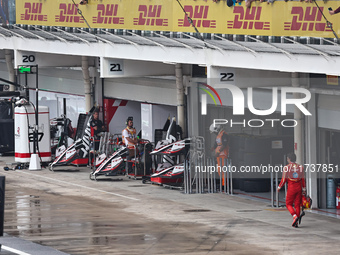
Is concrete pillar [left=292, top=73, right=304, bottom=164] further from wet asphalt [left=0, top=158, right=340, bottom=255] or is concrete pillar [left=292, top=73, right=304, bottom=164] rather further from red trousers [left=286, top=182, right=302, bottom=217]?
red trousers [left=286, top=182, right=302, bottom=217]

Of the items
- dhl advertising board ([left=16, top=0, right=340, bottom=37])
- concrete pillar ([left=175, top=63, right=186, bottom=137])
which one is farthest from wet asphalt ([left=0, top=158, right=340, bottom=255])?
dhl advertising board ([left=16, top=0, right=340, bottom=37])

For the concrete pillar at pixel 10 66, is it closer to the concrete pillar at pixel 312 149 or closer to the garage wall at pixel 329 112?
the concrete pillar at pixel 312 149

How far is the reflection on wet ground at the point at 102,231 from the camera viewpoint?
1504cm

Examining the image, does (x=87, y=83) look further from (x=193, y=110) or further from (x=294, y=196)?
(x=294, y=196)

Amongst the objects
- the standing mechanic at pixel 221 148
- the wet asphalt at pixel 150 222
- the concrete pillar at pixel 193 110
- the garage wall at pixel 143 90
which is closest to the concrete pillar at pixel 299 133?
the wet asphalt at pixel 150 222

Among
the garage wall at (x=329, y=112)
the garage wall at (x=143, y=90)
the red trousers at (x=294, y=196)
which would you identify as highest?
the garage wall at (x=143, y=90)

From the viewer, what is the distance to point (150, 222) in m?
17.7

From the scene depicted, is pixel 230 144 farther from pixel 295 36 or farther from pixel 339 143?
pixel 295 36

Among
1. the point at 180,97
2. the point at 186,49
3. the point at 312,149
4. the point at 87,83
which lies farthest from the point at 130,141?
the point at 312,149

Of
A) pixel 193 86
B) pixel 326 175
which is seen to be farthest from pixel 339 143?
pixel 193 86

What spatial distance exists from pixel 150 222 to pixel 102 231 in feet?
4.41

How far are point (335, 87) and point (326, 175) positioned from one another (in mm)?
2140

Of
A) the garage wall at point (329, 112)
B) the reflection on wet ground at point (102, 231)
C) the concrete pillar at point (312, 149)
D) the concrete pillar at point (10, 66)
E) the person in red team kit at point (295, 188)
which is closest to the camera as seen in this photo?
the reflection on wet ground at point (102, 231)

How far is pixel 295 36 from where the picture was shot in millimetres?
17547
